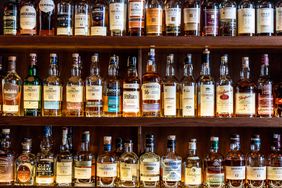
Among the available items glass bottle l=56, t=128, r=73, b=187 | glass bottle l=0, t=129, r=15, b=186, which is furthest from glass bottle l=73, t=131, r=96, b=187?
glass bottle l=0, t=129, r=15, b=186

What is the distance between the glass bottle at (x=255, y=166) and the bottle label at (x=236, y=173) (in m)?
0.03

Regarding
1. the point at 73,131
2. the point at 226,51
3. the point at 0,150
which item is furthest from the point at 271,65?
the point at 0,150

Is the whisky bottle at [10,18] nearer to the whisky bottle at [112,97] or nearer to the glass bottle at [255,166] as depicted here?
the whisky bottle at [112,97]

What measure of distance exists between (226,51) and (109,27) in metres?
0.52

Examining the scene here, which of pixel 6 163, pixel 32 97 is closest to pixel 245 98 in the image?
pixel 32 97

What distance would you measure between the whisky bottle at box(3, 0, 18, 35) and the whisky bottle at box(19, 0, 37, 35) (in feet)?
0.10

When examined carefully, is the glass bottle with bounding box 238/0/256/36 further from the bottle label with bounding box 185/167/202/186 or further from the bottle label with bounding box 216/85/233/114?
the bottle label with bounding box 185/167/202/186

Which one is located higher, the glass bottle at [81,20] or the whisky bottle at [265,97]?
the glass bottle at [81,20]

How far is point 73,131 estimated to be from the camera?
7.39ft

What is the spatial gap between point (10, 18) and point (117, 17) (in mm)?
430

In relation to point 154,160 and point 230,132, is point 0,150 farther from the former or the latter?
point 230,132

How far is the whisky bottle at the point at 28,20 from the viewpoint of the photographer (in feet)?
6.70

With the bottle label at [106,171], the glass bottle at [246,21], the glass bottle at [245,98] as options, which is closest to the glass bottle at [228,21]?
the glass bottle at [246,21]

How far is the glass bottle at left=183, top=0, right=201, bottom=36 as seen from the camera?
2018mm
